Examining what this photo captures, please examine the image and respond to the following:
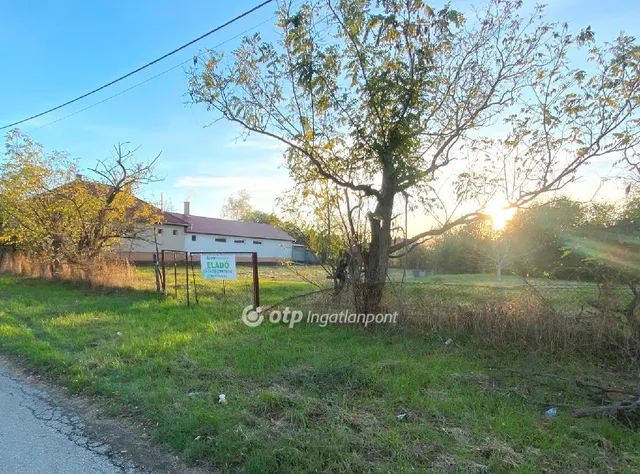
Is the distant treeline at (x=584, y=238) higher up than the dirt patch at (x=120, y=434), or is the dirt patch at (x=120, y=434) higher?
the distant treeline at (x=584, y=238)

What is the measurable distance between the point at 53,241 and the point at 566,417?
17.2 meters

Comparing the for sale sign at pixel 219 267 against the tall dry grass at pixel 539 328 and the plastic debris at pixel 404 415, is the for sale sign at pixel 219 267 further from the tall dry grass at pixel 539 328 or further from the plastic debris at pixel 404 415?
the plastic debris at pixel 404 415

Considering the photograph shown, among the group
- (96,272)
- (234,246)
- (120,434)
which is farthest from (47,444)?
(234,246)

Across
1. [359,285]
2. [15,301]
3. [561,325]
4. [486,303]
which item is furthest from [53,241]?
[561,325]

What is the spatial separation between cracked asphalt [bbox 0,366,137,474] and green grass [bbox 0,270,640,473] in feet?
1.38

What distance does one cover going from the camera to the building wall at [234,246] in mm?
32906

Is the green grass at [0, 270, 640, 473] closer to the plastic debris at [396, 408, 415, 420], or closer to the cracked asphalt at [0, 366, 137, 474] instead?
the plastic debris at [396, 408, 415, 420]

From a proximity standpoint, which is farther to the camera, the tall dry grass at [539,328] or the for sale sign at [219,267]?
the for sale sign at [219,267]

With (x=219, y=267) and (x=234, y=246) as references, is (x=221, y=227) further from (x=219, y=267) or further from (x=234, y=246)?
(x=219, y=267)

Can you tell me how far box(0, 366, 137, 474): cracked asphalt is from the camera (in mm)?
2947

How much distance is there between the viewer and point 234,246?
36625 millimetres

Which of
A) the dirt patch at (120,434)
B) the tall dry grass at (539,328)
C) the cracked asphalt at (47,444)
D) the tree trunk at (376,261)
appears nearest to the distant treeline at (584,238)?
the tall dry grass at (539,328)

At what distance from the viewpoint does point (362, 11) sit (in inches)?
250

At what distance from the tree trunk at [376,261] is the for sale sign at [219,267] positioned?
359cm
